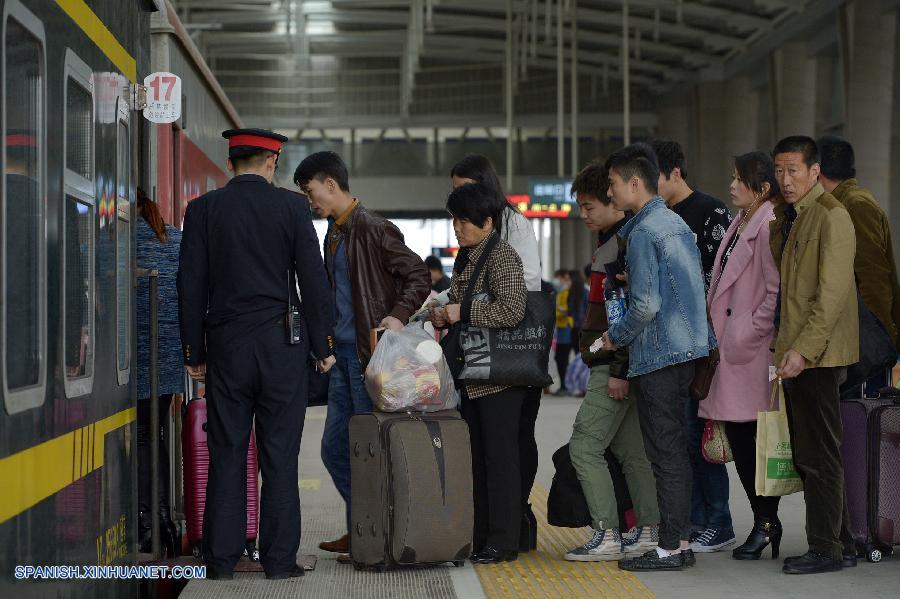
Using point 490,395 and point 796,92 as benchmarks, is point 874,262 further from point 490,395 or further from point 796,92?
point 796,92

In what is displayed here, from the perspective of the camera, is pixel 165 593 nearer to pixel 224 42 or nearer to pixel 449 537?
pixel 449 537

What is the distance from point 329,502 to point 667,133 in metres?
31.4

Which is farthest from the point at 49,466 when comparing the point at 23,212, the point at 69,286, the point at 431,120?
Result: the point at 431,120

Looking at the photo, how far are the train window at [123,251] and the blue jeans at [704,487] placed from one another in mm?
2702

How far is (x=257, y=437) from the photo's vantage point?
552cm

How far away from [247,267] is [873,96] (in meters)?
18.8

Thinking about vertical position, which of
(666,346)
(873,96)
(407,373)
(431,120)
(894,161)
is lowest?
(407,373)

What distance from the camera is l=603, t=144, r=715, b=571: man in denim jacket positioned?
566 cm

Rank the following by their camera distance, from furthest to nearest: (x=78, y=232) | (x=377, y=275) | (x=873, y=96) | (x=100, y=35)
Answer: (x=873, y=96), (x=377, y=275), (x=100, y=35), (x=78, y=232)

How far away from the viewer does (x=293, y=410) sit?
214 inches

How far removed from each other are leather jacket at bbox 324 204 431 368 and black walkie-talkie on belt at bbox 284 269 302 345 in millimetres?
679

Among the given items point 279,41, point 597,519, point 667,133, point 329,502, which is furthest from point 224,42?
point 597,519

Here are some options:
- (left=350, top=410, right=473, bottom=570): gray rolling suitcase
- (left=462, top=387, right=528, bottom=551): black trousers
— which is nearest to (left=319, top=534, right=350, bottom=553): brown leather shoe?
(left=350, top=410, right=473, bottom=570): gray rolling suitcase

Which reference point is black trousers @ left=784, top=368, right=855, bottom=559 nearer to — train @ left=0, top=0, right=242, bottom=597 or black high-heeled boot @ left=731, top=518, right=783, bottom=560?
black high-heeled boot @ left=731, top=518, right=783, bottom=560
